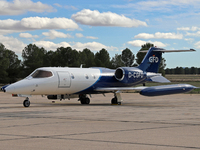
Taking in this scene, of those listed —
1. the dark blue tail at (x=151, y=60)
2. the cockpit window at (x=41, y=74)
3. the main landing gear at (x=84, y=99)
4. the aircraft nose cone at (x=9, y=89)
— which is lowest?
the main landing gear at (x=84, y=99)

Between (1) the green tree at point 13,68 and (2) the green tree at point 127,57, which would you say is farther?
(2) the green tree at point 127,57

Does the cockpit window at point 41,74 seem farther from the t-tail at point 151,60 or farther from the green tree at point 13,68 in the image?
the green tree at point 13,68

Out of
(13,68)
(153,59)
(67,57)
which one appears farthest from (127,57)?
(153,59)

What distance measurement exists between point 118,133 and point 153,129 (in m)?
1.56

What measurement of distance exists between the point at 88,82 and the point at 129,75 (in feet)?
13.1

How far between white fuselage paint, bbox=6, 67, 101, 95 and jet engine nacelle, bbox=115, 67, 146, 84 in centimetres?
190

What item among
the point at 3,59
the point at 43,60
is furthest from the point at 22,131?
the point at 43,60

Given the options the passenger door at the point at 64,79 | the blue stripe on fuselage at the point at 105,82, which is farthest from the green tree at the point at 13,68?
the passenger door at the point at 64,79

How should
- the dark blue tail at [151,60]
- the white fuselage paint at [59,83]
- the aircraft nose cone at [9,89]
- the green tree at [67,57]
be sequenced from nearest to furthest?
the aircraft nose cone at [9,89]
the white fuselage paint at [59,83]
the dark blue tail at [151,60]
the green tree at [67,57]

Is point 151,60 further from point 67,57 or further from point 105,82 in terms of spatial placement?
point 67,57

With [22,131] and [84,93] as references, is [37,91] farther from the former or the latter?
[22,131]

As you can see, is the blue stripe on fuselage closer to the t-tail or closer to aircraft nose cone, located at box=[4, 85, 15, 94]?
the t-tail

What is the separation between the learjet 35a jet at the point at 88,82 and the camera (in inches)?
941

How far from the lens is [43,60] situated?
11450cm
